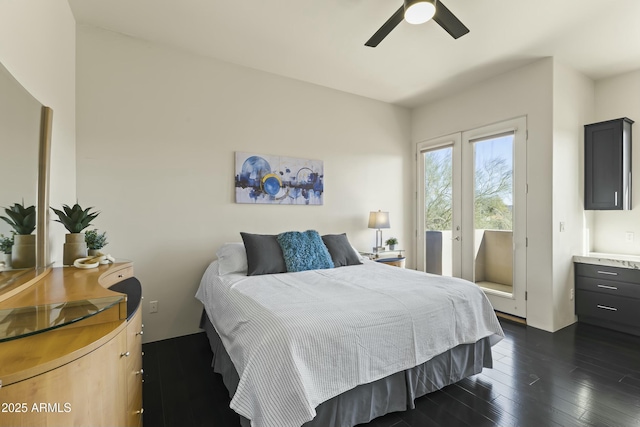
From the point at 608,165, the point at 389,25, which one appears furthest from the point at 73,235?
the point at 608,165

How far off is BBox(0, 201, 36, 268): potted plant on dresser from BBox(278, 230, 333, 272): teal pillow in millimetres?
1804

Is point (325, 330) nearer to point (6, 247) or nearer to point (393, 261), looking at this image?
point (6, 247)

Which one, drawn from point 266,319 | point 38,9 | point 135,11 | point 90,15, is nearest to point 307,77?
point 135,11

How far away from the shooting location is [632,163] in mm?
3414

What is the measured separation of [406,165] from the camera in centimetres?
473

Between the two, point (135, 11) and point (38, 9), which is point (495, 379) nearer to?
point (38, 9)

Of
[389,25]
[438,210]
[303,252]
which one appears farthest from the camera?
[438,210]

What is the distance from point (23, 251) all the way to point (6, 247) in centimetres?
19

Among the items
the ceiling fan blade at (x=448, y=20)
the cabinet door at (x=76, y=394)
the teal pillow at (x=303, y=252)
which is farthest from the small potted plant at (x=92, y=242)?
the ceiling fan blade at (x=448, y=20)

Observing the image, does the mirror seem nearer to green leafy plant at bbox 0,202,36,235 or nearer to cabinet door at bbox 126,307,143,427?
green leafy plant at bbox 0,202,36,235

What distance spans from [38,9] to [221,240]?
2.20 m

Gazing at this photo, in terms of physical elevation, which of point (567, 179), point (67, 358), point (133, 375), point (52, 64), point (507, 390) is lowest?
point (507, 390)

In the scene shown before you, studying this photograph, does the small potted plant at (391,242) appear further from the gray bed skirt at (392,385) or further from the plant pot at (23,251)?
the plant pot at (23,251)

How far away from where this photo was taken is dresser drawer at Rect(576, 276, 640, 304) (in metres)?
3.01
